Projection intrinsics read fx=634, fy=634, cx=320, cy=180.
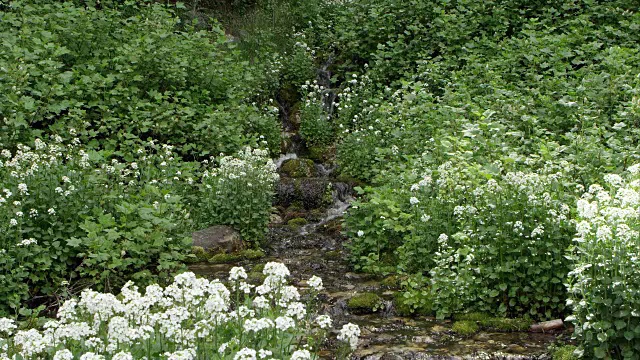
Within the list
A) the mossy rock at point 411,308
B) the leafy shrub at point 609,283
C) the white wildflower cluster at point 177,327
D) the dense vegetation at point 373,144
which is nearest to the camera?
the white wildflower cluster at point 177,327

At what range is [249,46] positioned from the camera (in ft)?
54.0

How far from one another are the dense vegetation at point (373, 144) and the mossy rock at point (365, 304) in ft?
1.39

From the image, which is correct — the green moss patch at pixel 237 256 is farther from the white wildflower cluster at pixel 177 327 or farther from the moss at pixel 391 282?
the white wildflower cluster at pixel 177 327

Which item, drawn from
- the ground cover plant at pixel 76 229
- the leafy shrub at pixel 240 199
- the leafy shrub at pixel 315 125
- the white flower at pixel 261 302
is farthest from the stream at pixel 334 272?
the white flower at pixel 261 302

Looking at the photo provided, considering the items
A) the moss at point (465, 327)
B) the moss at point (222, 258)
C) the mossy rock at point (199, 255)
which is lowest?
the moss at point (222, 258)

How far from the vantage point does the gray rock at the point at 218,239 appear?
9000 millimetres

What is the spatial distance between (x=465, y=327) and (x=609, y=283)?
5.97ft

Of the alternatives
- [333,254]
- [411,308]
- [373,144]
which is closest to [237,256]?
[333,254]

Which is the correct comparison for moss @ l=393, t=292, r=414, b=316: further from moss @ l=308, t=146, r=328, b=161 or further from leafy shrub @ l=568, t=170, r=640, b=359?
moss @ l=308, t=146, r=328, b=161

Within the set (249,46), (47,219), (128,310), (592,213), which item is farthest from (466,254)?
(249,46)

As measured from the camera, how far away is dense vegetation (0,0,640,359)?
6.20 m

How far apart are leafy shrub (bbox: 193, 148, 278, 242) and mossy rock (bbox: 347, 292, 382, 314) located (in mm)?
2692

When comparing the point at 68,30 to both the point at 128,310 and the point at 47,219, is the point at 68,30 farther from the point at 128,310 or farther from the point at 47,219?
the point at 128,310

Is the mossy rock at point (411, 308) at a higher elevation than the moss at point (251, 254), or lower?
higher
